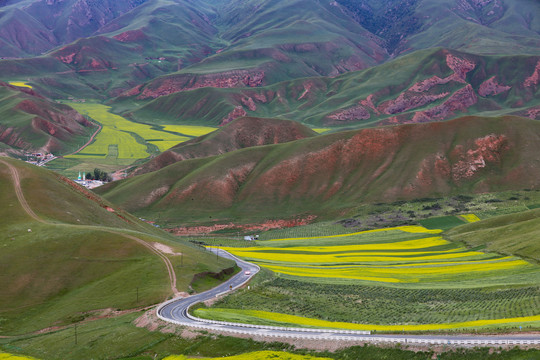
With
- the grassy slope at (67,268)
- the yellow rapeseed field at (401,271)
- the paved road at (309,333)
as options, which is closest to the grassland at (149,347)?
the paved road at (309,333)

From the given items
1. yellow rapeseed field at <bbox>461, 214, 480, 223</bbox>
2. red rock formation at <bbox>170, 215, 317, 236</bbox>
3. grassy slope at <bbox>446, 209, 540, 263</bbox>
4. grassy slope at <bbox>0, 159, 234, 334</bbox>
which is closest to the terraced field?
grassy slope at <bbox>446, 209, 540, 263</bbox>

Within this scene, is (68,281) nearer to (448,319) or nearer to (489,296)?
(448,319)

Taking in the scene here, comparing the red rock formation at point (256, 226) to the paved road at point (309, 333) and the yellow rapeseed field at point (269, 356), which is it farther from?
the yellow rapeseed field at point (269, 356)

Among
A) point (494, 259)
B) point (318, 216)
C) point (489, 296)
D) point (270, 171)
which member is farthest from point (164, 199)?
point (489, 296)

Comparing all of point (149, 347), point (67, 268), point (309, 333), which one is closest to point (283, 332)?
point (309, 333)

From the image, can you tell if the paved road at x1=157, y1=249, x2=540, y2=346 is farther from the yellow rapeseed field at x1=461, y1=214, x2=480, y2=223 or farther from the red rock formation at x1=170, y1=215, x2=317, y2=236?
the yellow rapeseed field at x1=461, y1=214, x2=480, y2=223
